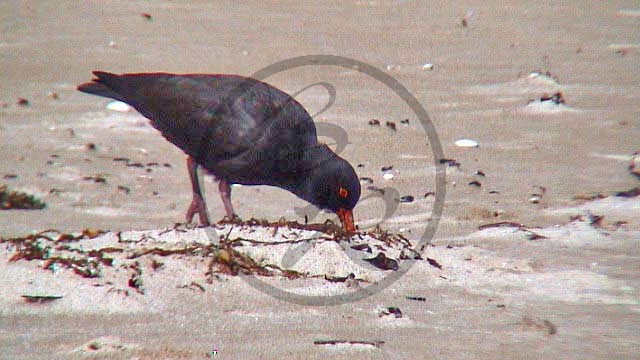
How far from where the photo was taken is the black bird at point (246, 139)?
5129 millimetres

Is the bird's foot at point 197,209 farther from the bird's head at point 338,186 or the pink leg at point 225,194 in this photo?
the bird's head at point 338,186

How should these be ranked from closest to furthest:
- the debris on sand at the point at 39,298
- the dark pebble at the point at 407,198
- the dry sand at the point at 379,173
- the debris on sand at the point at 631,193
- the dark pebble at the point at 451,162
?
the dry sand at the point at 379,173
the debris on sand at the point at 39,298
the debris on sand at the point at 631,193
the dark pebble at the point at 407,198
the dark pebble at the point at 451,162

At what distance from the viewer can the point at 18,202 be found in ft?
17.4

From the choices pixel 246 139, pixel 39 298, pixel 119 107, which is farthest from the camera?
pixel 119 107

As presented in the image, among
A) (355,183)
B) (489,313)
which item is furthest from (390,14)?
(489,313)

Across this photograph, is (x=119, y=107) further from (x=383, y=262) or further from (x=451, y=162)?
(x=383, y=262)

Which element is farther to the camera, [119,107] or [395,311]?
[119,107]

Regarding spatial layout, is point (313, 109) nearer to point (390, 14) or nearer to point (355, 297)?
point (390, 14)

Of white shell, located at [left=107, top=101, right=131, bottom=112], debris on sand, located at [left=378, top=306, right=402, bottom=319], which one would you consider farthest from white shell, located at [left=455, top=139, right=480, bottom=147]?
debris on sand, located at [left=378, top=306, right=402, bottom=319]

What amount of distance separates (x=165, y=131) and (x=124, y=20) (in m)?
3.65

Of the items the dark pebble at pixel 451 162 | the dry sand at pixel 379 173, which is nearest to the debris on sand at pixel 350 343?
the dry sand at pixel 379 173

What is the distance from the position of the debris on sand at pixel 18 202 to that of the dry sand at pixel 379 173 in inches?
2.8

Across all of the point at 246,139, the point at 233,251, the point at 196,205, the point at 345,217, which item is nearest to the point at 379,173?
the point at 345,217
